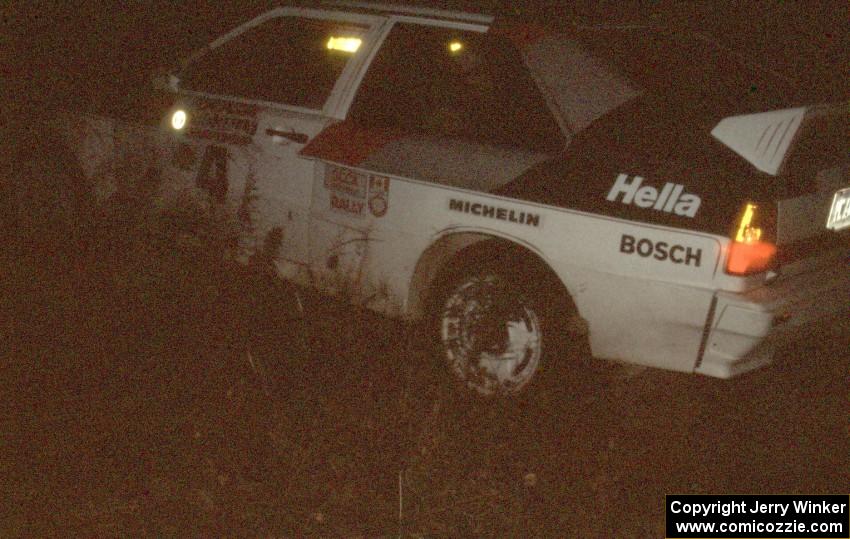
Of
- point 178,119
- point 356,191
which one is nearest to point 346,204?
point 356,191

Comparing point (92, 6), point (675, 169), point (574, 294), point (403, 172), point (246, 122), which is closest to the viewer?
point (675, 169)

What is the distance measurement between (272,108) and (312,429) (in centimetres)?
179

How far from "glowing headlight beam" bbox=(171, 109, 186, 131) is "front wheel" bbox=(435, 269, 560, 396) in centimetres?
165

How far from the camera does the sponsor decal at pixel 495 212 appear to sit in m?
3.99

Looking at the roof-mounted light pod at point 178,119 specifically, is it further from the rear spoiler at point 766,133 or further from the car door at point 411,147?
the rear spoiler at point 766,133

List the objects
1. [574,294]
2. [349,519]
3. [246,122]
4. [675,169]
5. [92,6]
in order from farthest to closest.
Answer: [92,6]
[246,122]
[574,294]
[675,169]
[349,519]

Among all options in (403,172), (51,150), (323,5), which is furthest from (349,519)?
(51,150)

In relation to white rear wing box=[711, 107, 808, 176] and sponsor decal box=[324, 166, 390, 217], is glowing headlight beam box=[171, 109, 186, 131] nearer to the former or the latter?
sponsor decal box=[324, 166, 390, 217]

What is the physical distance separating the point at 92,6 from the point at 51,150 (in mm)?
4410

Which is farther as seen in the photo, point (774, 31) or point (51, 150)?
point (774, 31)

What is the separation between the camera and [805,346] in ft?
14.1

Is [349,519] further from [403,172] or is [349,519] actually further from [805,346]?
[805,346]

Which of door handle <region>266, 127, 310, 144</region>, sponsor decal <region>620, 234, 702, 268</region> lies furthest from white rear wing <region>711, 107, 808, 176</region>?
door handle <region>266, 127, 310, 144</region>

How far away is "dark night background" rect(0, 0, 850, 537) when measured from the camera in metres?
3.36
